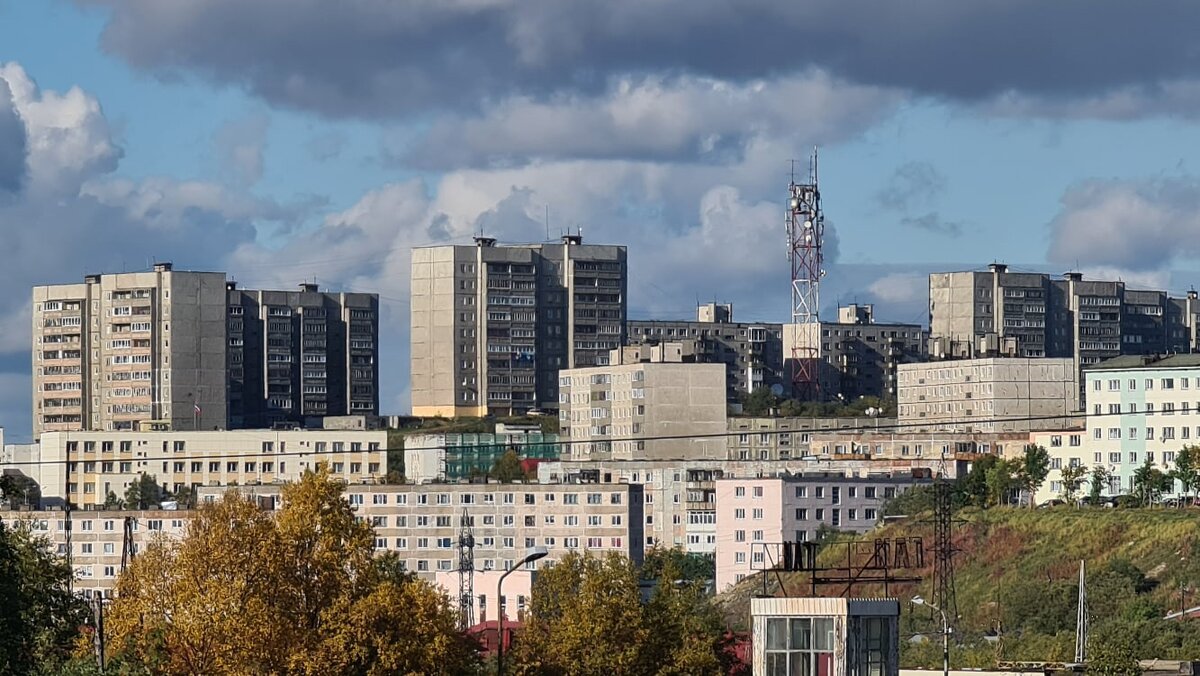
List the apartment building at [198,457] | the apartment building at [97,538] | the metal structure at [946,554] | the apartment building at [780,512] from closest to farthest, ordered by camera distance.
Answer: the metal structure at [946,554]
the apartment building at [780,512]
the apartment building at [97,538]
the apartment building at [198,457]

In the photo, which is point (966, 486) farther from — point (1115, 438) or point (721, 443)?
point (721, 443)

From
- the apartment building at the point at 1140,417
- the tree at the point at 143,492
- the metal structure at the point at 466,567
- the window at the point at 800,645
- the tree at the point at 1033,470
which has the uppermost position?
the apartment building at the point at 1140,417

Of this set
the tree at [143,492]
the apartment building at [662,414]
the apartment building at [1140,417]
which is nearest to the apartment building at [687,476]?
the apartment building at [1140,417]

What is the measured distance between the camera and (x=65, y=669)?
49125 millimetres

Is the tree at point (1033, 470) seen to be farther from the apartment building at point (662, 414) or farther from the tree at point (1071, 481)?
the apartment building at point (662, 414)

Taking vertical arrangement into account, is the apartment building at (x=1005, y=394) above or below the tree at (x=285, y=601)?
above

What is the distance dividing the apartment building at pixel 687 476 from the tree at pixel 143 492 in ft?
92.5

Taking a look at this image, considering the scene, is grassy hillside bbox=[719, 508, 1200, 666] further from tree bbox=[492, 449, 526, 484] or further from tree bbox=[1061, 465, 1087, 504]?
tree bbox=[492, 449, 526, 484]

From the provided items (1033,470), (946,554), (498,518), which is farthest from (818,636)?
(498,518)

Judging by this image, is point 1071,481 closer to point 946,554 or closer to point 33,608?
point 946,554

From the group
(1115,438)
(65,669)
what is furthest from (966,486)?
(65,669)

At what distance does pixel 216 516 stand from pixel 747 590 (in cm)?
7027

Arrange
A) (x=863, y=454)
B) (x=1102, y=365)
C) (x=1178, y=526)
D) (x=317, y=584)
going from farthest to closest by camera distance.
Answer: (x=863, y=454) → (x=1102, y=365) → (x=1178, y=526) → (x=317, y=584)

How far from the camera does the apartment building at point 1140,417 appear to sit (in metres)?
150
